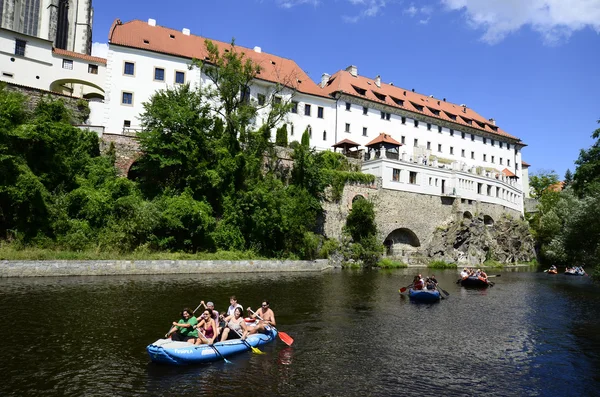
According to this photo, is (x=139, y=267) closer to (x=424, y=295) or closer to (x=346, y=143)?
(x=424, y=295)

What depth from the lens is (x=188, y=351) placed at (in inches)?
456

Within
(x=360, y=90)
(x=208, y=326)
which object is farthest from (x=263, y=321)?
(x=360, y=90)

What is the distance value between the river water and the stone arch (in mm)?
23129

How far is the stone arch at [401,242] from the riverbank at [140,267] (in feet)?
46.3

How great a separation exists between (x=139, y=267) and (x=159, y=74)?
75.6 feet

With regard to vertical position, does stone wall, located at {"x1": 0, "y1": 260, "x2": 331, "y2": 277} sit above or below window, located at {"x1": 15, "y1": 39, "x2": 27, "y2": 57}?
below

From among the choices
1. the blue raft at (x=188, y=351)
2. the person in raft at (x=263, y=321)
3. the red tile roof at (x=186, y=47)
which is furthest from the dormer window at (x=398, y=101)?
the blue raft at (x=188, y=351)

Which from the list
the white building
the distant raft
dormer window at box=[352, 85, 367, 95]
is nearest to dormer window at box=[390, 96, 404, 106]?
dormer window at box=[352, 85, 367, 95]

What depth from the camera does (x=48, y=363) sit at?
11.2 m

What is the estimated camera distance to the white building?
41.3 metres

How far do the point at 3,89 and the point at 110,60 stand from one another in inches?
456

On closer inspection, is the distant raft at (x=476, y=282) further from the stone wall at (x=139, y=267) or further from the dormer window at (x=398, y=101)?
the dormer window at (x=398, y=101)

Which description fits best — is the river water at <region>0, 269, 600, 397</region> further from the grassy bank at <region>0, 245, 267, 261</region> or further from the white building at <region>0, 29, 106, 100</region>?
the white building at <region>0, 29, 106, 100</region>

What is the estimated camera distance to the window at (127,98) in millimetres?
41656
